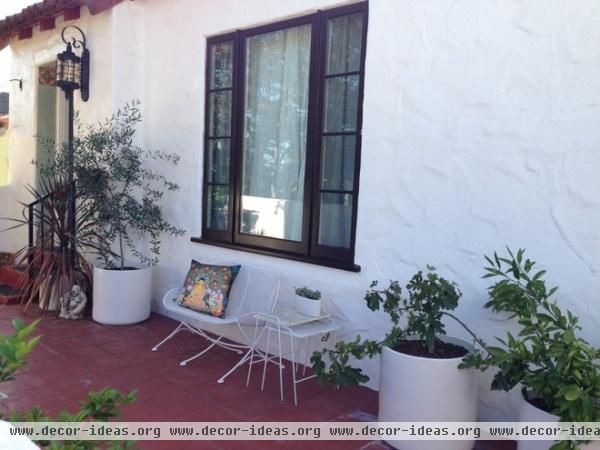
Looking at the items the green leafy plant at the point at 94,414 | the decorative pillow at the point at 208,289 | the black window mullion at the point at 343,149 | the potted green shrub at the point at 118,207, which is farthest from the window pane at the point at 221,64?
the green leafy plant at the point at 94,414

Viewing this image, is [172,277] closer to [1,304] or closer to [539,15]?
[1,304]

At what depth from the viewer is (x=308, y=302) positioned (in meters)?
3.38

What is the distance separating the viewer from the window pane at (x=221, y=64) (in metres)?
4.45

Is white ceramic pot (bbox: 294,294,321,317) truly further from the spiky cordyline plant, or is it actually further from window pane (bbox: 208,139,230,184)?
the spiky cordyline plant

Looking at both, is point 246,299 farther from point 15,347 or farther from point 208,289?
point 15,347

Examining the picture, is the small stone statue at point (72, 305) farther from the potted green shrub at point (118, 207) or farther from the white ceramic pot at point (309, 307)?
the white ceramic pot at point (309, 307)

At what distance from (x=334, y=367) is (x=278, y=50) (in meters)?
2.52

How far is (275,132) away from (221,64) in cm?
92

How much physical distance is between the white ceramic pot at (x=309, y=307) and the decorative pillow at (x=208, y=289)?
2.01 feet

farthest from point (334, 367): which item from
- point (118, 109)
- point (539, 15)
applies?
point (118, 109)

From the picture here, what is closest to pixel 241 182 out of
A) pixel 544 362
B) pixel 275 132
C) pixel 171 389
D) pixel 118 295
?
pixel 275 132

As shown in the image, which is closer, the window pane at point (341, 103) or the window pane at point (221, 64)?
the window pane at point (341, 103)

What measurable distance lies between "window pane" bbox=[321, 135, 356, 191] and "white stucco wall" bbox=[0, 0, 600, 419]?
0.57ft

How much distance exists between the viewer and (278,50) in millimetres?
4070
